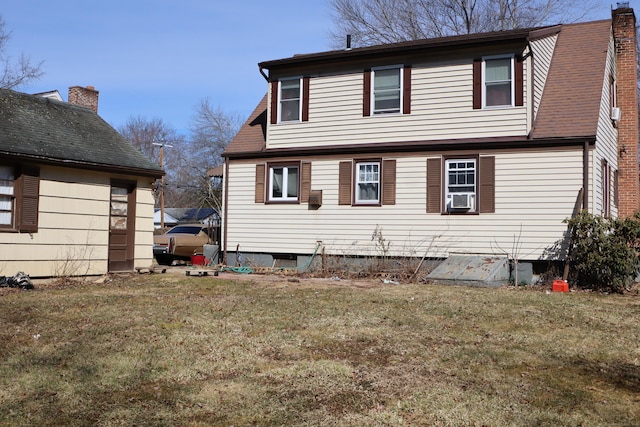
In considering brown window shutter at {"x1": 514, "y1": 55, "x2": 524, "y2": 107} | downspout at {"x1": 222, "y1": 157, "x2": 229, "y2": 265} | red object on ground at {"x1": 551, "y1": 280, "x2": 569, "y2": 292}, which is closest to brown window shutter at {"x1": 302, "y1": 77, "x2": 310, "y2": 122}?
downspout at {"x1": 222, "y1": 157, "x2": 229, "y2": 265}

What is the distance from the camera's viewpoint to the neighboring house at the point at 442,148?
14195 millimetres

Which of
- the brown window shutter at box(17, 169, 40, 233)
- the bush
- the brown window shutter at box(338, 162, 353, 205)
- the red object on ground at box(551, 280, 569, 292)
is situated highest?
the brown window shutter at box(338, 162, 353, 205)

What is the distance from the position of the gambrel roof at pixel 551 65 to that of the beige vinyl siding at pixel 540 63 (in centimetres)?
14

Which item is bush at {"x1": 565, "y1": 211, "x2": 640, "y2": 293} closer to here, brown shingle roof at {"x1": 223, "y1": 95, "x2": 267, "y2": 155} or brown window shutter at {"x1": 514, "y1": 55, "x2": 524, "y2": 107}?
brown window shutter at {"x1": 514, "y1": 55, "x2": 524, "y2": 107}

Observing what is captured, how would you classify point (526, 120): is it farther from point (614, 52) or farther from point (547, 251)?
point (614, 52)


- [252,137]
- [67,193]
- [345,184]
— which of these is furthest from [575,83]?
[67,193]

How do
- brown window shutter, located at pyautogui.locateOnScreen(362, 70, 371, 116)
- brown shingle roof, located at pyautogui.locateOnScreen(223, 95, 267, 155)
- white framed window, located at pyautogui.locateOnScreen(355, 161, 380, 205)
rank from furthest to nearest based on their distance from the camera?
1. brown shingle roof, located at pyautogui.locateOnScreen(223, 95, 267, 155)
2. brown window shutter, located at pyautogui.locateOnScreen(362, 70, 371, 116)
3. white framed window, located at pyautogui.locateOnScreen(355, 161, 380, 205)

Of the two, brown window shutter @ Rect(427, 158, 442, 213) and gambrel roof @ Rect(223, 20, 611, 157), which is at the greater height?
gambrel roof @ Rect(223, 20, 611, 157)

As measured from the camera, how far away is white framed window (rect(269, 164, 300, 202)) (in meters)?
17.1

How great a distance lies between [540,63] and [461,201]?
14.2ft

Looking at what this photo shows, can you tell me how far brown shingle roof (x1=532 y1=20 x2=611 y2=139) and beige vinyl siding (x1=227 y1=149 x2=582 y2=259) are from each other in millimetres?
688

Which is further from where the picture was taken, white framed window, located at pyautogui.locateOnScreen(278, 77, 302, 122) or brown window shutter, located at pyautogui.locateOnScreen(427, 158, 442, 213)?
white framed window, located at pyautogui.locateOnScreen(278, 77, 302, 122)

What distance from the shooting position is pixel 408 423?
188 inches

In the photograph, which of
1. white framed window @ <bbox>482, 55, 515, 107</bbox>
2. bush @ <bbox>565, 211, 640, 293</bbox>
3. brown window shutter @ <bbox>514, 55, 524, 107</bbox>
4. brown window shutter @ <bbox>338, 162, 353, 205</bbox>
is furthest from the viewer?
brown window shutter @ <bbox>338, 162, 353, 205</bbox>
